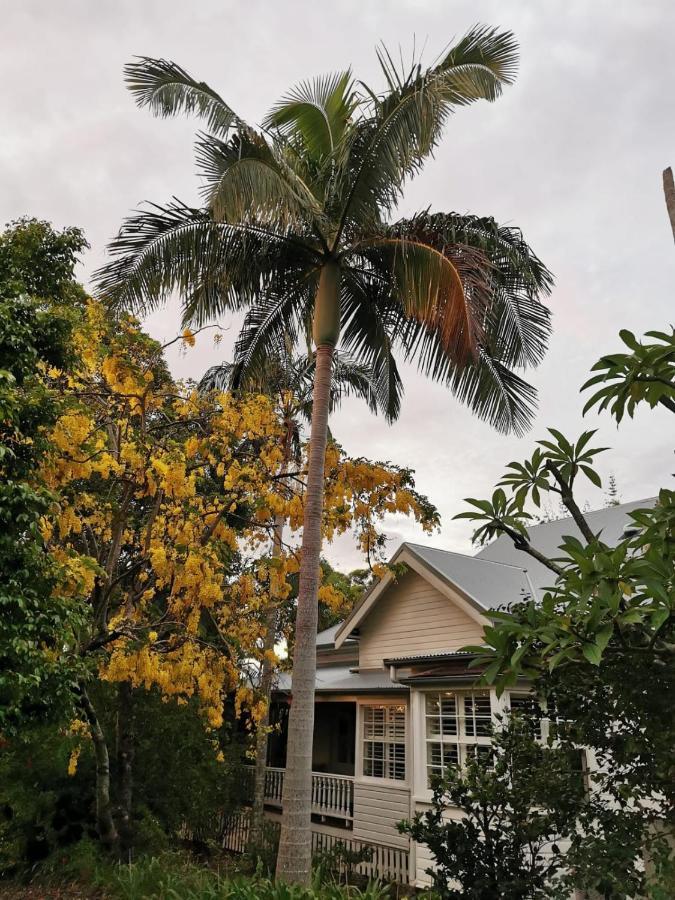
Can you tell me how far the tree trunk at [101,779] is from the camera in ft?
24.3

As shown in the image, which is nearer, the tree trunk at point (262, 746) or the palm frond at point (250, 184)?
the palm frond at point (250, 184)

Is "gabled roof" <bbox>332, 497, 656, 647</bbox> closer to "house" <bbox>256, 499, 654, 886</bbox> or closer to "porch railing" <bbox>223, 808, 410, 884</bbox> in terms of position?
"house" <bbox>256, 499, 654, 886</bbox>

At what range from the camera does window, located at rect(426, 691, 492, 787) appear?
427 inches

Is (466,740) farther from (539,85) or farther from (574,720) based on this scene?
(539,85)

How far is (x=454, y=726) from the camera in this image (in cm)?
1134

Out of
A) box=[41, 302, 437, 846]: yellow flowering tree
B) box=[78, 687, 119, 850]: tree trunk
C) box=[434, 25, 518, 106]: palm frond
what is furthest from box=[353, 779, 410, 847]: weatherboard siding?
box=[434, 25, 518, 106]: palm frond

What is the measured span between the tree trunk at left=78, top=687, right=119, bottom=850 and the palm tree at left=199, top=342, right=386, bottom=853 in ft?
7.75

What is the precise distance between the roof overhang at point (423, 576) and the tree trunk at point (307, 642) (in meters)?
3.71

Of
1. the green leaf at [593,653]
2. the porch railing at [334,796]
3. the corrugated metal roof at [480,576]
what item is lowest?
the porch railing at [334,796]

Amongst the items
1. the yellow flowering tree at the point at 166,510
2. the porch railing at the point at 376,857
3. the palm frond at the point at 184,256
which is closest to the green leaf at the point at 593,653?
the yellow flowering tree at the point at 166,510

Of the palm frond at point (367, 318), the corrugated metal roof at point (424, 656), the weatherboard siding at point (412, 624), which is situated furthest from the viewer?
the weatherboard siding at point (412, 624)

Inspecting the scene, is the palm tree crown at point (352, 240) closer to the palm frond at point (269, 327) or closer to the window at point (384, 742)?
the palm frond at point (269, 327)

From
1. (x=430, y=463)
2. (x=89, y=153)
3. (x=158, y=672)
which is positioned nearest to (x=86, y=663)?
(x=158, y=672)

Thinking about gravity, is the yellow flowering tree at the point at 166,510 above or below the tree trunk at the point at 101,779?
above
